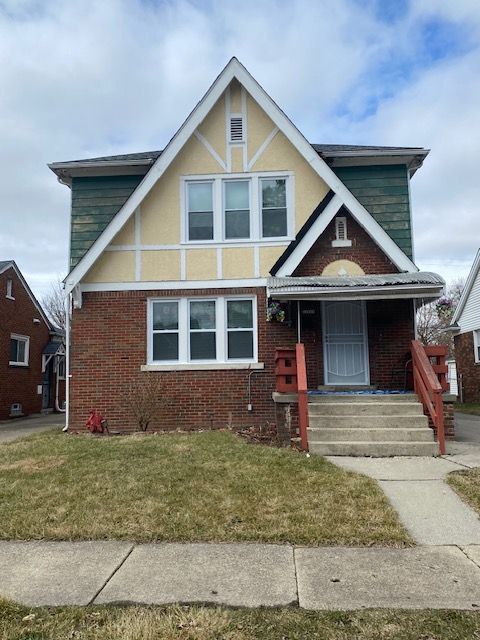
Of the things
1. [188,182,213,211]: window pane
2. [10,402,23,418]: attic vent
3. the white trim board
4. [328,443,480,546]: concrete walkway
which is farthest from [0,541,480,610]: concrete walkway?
[10,402,23,418]: attic vent

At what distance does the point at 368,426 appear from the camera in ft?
30.3

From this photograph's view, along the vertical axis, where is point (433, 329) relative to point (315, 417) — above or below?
above

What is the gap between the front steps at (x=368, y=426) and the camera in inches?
335

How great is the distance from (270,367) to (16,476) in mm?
5995

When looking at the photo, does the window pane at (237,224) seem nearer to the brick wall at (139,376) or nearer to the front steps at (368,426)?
the brick wall at (139,376)

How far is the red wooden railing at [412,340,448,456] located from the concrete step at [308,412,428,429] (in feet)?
0.94

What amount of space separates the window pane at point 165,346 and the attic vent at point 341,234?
4.09m

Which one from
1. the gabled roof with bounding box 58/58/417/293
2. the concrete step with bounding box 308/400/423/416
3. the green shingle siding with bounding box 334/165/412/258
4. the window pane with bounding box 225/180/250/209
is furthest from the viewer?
the green shingle siding with bounding box 334/165/412/258

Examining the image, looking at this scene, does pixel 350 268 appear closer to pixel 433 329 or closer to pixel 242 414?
pixel 242 414

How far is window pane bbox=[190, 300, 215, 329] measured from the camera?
12320mm

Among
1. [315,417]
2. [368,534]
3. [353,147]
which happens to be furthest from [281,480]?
[353,147]

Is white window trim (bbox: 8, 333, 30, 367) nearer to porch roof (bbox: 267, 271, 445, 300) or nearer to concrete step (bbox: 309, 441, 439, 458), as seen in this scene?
porch roof (bbox: 267, 271, 445, 300)

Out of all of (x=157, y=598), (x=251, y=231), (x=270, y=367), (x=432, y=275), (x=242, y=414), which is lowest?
(x=157, y=598)

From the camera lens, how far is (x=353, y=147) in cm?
1331
